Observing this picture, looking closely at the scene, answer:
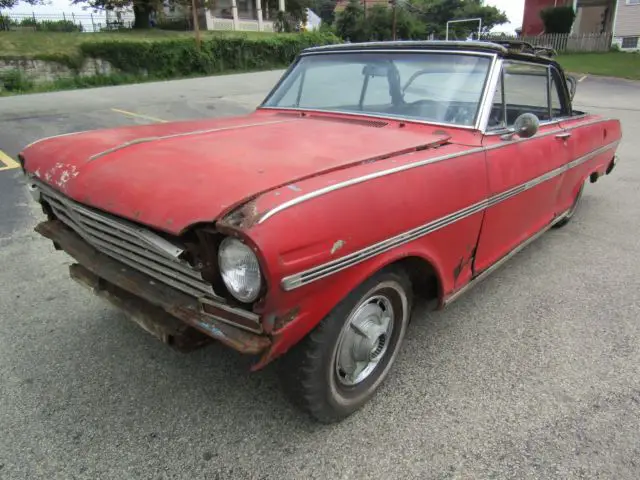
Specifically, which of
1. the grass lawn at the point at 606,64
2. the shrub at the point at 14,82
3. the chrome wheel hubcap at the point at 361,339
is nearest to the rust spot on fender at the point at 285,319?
the chrome wheel hubcap at the point at 361,339

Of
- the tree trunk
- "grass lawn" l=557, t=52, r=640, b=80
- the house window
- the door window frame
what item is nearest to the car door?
the door window frame

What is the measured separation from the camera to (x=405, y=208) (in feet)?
6.80

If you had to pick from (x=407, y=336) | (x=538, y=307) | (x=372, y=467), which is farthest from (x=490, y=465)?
(x=538, y=307)

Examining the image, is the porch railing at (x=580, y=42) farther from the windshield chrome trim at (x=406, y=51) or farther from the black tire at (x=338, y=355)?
the black tire at (x=338, y=355)

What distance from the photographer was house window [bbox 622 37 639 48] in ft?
94.3

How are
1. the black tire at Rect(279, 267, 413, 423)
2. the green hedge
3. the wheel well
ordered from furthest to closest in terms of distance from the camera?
1. the green hedge
2. the wheel well
3. the black tire at Rect(279, 267, 413, 423)

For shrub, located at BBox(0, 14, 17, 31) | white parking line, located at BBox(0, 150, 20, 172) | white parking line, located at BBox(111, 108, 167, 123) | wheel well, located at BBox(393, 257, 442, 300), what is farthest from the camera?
shrub, located at BBox(0, 14, 17, 31)

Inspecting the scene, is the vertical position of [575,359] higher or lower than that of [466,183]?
lower

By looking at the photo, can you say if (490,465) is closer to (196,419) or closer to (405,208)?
(405,208)

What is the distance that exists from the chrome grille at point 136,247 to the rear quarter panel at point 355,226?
0.35 m

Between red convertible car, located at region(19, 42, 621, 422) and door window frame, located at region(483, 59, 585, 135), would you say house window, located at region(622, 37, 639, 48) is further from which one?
red convertible car, located at region(19, 42, 621, 422)

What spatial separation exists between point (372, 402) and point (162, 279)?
1153mm

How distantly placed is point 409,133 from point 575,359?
1537 mm

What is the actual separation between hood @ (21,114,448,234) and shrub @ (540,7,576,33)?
3450 centimetres
